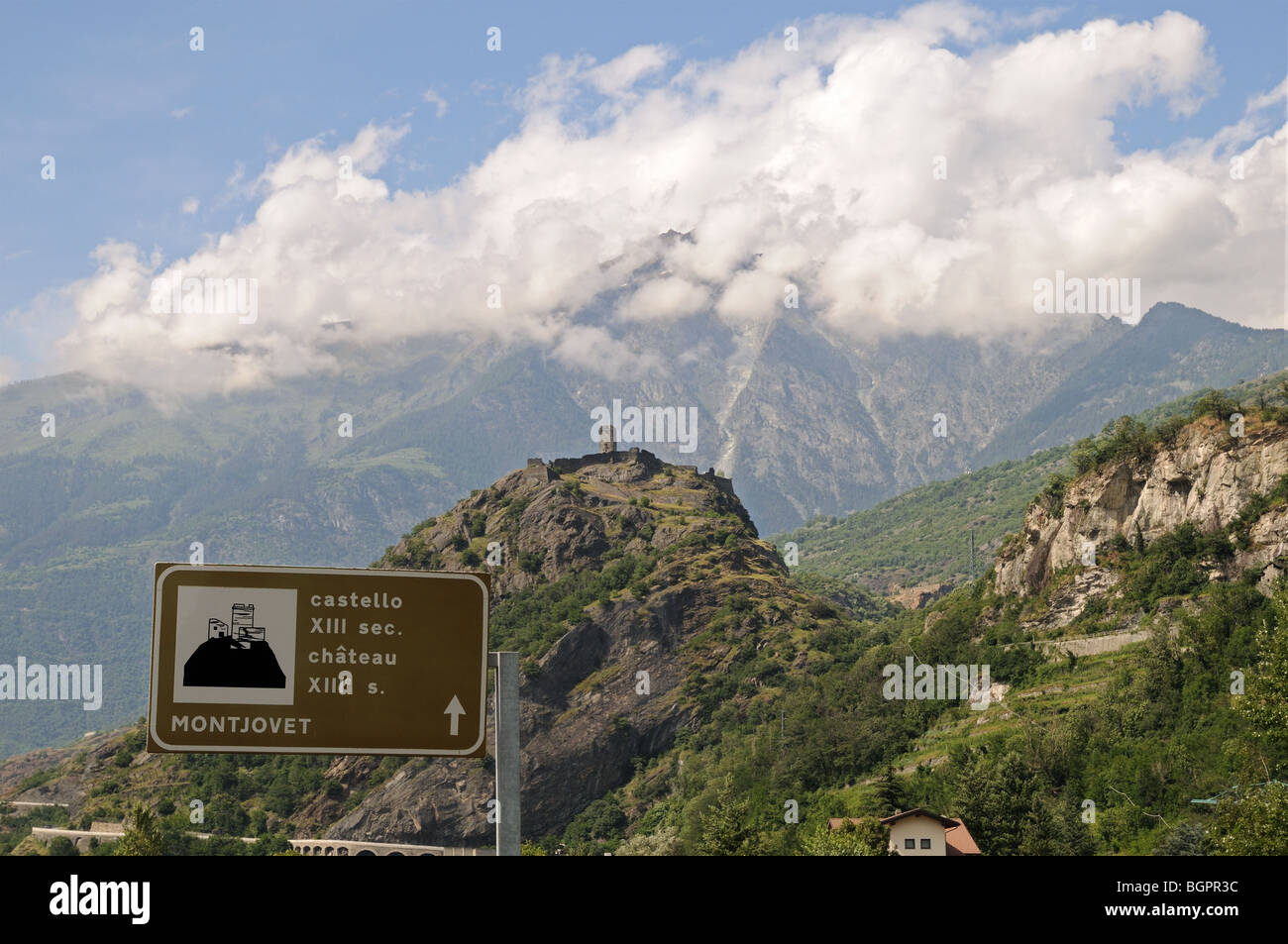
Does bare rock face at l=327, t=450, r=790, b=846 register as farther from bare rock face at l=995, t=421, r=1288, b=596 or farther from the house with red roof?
the house with red roof

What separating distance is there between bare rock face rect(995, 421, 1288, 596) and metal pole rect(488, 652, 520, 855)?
117 m

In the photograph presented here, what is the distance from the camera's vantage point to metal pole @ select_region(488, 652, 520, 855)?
45.3 ft

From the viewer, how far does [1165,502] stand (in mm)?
133125

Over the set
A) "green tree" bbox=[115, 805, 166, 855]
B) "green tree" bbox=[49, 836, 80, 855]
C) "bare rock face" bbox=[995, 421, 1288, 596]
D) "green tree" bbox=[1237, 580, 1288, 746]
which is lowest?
"green tree" bbox=[49, 836, 80, 855]

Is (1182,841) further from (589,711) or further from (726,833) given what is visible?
(589,711)

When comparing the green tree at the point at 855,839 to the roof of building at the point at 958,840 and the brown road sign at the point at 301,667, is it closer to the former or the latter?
the roof of building at the point at 958,840

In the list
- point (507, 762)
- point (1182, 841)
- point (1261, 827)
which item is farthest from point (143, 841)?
point (507, 762)

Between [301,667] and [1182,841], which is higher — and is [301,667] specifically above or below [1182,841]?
above

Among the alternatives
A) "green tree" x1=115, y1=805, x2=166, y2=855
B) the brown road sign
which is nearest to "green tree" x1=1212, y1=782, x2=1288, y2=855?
the brown road sign

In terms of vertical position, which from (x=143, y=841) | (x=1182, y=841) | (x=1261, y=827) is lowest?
(x=143, y=841)

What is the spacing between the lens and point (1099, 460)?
470 feet

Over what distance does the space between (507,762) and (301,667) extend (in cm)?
257
